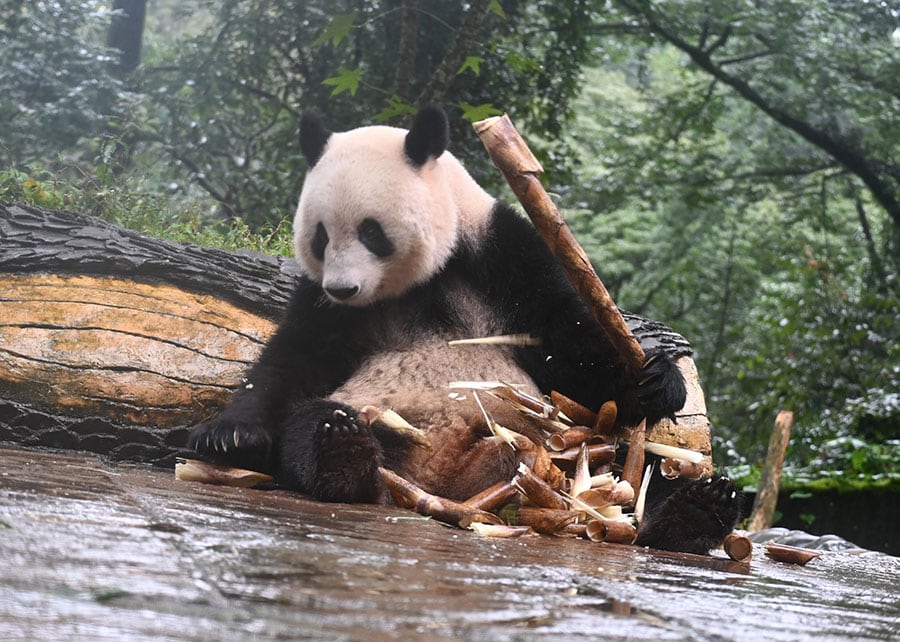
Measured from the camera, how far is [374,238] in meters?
3.60

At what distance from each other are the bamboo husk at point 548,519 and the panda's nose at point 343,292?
3.27ft

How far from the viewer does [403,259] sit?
144 inches

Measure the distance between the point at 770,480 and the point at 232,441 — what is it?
15.6ft

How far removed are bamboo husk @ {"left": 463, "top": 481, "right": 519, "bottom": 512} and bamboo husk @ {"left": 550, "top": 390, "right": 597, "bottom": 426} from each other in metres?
0.48

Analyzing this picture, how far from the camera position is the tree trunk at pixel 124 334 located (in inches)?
155

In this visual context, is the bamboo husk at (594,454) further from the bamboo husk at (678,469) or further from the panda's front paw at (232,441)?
the panda's front paw at (232,441)

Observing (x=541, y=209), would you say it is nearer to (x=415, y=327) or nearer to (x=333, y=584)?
(x=415, y=327)

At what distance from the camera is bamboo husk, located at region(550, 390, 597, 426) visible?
11.5 ft

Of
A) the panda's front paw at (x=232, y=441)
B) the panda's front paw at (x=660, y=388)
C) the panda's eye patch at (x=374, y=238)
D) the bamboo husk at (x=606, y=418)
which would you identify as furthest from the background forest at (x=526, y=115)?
the panda's front paw at (x=660, y=388)

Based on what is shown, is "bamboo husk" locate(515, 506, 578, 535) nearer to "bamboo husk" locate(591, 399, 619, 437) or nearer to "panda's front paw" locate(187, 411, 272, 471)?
"bamboo husk" locate(591, 399, 619, 437)

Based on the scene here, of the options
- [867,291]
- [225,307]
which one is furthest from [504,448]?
[867,291]

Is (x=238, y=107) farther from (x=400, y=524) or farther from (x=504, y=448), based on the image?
(x=400, y=524)

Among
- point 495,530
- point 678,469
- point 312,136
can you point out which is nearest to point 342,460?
point 495,530

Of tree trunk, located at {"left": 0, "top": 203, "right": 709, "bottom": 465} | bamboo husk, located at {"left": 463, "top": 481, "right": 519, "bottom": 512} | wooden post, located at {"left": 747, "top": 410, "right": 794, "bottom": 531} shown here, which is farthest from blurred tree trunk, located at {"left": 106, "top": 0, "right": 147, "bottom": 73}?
bamboo husk, located at {"left": 463, "top": 481, "right": 519, "bottom": 512}
